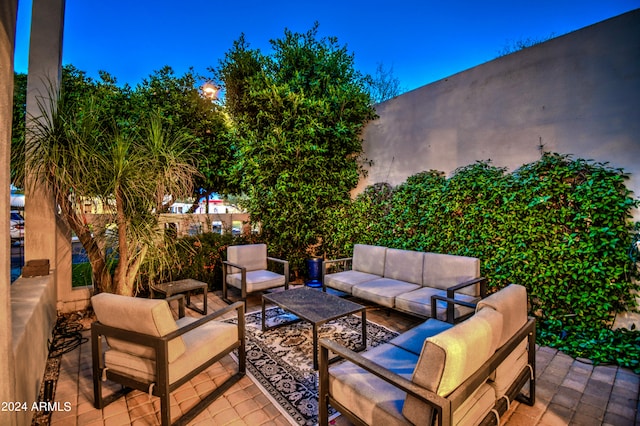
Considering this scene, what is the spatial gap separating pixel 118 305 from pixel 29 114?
118 inches

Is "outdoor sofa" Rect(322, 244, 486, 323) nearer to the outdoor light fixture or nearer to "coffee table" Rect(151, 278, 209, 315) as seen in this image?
"coffee table" Rect(151, 278, 209, 315)

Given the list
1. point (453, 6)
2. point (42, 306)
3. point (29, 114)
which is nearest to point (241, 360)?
point (42, 306)

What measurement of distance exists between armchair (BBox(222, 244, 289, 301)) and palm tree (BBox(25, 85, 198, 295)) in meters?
1.15

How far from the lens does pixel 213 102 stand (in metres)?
6.67

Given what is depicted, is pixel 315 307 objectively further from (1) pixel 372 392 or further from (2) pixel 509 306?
(2) pixel 509 306

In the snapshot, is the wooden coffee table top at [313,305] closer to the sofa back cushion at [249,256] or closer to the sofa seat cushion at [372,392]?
the sofa seat cushion at [372,392]

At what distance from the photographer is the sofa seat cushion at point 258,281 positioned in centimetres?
427

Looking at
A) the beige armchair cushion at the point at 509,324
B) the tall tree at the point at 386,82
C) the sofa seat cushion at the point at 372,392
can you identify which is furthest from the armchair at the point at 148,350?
the tall tree at the point at 386,82

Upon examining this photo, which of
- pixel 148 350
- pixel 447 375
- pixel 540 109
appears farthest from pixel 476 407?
pixel 540 109

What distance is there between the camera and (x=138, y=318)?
1924 mm

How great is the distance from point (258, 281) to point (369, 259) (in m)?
1.75

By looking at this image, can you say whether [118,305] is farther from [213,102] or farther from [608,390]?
[213,102]

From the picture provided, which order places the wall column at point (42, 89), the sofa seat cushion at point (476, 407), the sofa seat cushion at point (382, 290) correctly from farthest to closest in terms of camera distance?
the sofa seat cushion at point (382, 290) → the wall column at point (42, 89) → the sofa seat cushion at point (476, 407)

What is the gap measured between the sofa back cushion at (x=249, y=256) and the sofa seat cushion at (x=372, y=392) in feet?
10.2
